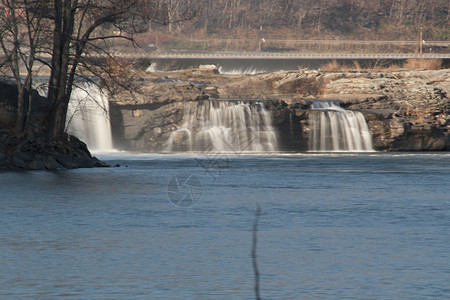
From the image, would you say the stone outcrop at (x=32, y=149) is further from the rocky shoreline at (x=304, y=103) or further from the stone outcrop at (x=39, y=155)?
the rocky shoreline at (x=304, y=103)

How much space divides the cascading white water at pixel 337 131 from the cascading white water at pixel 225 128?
2.31 meters

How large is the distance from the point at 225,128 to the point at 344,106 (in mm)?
8010

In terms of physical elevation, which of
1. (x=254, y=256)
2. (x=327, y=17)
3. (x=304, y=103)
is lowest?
(x=254, y=256)

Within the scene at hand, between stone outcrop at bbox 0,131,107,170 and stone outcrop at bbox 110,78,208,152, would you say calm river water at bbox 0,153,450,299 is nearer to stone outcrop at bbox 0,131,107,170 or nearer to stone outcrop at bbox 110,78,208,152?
stone outcrop at bbox 0,131,107,170

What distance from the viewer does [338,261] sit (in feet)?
34.6

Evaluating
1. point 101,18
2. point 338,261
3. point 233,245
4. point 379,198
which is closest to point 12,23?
point 101,18

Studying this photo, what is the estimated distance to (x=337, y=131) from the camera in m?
44.3

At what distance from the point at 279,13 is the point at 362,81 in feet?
270

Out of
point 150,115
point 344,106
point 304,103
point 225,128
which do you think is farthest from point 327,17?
point 225,128

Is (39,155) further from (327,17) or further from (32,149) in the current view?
(327,17)

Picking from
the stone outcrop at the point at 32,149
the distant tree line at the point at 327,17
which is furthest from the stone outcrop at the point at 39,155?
the distant tree line at the point at 327,17

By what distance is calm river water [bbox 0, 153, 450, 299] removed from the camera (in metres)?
9.12

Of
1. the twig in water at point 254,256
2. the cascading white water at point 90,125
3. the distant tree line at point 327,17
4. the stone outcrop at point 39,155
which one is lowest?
the twig in water at point 254,256

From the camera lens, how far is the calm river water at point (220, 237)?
9125mm
